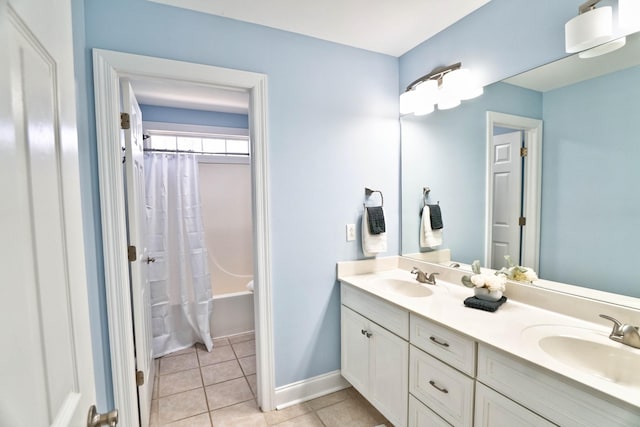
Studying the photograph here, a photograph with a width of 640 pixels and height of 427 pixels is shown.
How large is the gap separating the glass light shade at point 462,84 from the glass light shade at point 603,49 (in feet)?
1.63

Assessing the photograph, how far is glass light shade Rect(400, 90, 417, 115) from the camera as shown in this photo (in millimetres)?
2088

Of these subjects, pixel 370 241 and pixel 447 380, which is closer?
pixel 447 380

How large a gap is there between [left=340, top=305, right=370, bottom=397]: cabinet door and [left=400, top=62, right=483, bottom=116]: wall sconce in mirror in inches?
58.1

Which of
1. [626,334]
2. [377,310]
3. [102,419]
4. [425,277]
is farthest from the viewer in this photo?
[425,277]

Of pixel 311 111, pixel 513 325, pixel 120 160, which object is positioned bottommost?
pixel 513 325

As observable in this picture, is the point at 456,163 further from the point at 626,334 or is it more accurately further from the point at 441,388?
the point at 441,388

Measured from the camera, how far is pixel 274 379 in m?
1.99

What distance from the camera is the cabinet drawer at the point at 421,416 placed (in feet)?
4.46

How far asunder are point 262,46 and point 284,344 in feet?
6.27

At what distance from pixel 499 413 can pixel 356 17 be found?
205cm

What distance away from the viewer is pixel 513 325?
1264 millimetres

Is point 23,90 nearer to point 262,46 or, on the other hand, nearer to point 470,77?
point 262,46

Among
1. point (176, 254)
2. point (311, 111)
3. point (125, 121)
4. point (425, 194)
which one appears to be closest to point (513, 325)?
point (425, 194)

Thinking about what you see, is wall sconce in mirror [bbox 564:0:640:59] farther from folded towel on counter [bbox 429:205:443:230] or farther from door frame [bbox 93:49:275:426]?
door frame [bbox 93:49:275:426]
